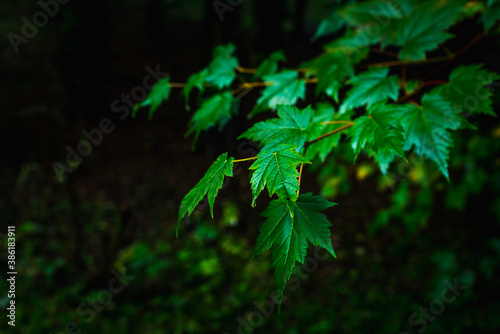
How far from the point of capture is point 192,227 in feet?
18.2

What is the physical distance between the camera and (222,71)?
1647mm

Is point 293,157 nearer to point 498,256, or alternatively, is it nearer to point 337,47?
point 337,47

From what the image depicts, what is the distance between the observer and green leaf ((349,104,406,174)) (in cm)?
100

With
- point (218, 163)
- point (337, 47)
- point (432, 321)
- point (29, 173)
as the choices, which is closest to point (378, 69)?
point (337, 47)

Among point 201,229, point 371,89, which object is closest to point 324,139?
point 371,89

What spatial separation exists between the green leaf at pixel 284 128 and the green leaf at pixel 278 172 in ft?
0.33

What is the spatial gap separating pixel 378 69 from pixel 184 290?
13.7ft
